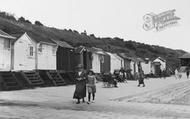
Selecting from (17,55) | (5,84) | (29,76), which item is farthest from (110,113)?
(17,55)

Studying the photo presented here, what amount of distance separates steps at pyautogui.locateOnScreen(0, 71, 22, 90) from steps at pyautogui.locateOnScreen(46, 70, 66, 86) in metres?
5.97

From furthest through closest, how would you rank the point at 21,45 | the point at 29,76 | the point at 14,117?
the point at 21,45 < the point at 29,76 < the point at 14,117

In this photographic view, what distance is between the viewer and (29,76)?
31.3 metres

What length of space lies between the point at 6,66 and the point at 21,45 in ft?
9.40

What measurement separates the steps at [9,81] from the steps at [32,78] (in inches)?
A: 55.5

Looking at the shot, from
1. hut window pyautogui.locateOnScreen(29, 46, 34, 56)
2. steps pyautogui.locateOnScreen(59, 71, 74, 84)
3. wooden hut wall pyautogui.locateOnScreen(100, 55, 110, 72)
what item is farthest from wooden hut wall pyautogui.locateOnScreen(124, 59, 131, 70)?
hut window pyautogui.locateOnScreen(29, 46, 34, 56)

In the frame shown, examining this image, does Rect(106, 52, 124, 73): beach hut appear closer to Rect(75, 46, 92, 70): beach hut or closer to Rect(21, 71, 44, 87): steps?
Rect(75, 46, 92, 70): beach hut

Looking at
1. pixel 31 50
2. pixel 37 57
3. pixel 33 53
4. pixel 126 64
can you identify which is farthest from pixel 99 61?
pixel 31 50

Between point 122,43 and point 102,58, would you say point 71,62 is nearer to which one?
point 102,58

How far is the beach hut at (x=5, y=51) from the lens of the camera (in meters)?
30.8

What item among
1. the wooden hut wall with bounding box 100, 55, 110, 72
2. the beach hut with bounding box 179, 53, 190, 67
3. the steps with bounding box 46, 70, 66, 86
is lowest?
the steps with bounding box 46, 70, 66, 86

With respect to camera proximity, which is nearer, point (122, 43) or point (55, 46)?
point (55, 46)

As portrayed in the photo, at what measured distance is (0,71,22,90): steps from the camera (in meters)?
26.1

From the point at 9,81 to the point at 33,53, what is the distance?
842cm
